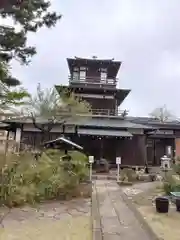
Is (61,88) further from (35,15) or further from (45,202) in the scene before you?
(45,202)

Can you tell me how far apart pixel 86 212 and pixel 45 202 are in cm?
175

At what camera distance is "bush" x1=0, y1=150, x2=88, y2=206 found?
791 centimetres

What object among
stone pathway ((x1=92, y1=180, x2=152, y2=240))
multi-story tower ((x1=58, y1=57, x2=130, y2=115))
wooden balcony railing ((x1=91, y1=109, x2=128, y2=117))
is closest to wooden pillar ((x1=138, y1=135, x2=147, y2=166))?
wooden balcony railing ((x1=91, y1=109, x2=128, y2=117))

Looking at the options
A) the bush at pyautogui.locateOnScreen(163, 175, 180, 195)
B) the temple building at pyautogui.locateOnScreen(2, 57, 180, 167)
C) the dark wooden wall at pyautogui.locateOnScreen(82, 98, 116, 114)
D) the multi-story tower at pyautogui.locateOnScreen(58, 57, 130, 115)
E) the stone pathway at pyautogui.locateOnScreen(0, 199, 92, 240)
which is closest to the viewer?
the stone pathway at pyautogui.locateOnScreen(0, 199, 92, 240)

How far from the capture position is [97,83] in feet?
74.5

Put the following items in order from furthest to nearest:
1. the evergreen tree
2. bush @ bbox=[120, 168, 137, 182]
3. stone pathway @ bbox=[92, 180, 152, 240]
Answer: bush @ bbox=[120, 168, 137, 182] < the evergreen tree < stone pathway @ bbox=[92, 180, 152, 240]

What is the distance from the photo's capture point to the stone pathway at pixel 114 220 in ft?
18.1

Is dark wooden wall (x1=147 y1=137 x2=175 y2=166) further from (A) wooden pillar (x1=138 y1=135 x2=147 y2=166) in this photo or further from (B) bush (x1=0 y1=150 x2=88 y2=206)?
(B) bush (x1=0 y1=150 x2=88 y2=206)

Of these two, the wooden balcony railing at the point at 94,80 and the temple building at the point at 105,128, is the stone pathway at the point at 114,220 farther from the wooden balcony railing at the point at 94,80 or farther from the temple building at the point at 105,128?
the wooden balcony railing at the point at 94,80

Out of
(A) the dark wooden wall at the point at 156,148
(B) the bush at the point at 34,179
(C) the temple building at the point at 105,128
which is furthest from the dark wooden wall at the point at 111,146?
(B) the bush at the point at 34,179

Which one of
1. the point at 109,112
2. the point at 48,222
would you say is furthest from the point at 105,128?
the point at 48,222

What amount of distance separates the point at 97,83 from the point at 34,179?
1484 cm

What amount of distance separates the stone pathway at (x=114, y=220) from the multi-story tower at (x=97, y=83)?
13261mm

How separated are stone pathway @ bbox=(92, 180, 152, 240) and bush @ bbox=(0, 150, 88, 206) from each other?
123 cm
